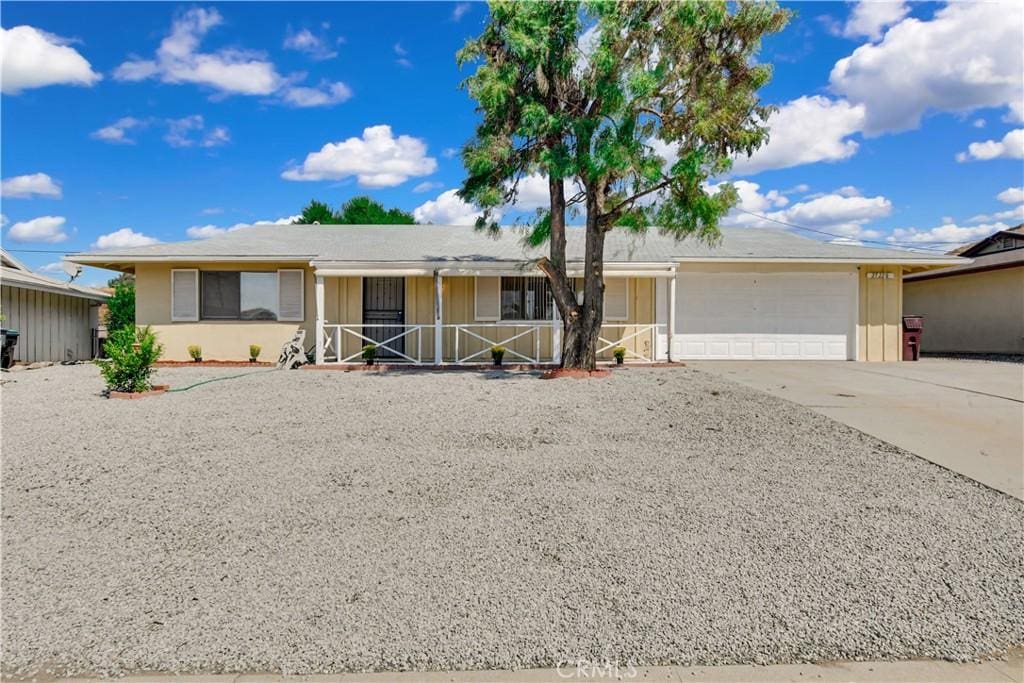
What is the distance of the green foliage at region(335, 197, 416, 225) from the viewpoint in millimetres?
36156

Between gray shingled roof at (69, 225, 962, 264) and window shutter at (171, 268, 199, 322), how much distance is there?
1.99 ft

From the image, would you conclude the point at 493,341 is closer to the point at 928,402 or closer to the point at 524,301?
the point at 524,301

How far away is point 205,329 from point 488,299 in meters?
6.87

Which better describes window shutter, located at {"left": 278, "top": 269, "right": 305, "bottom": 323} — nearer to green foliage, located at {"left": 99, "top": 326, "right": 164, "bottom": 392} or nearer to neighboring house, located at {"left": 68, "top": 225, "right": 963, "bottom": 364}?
neighboring house, located at {"left": 68, "top": 225, "right": 963, "bottom": 364}

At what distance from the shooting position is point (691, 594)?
9.01ft

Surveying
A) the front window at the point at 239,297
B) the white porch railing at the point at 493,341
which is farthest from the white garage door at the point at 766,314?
the front window at the point at 239,297

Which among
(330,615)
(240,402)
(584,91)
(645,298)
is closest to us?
(330,615)

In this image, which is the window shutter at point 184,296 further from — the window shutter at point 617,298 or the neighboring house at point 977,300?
the neighboring house at point 977,300

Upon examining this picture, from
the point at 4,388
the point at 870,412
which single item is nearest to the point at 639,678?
the point at 870,412

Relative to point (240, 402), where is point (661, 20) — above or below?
above

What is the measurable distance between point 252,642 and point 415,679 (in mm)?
787

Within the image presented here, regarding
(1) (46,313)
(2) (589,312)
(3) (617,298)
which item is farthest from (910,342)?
(1) (46,313)

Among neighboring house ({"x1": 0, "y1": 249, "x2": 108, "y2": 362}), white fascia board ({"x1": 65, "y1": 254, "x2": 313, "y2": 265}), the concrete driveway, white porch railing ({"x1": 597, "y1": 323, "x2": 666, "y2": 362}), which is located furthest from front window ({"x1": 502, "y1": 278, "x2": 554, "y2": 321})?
neighboring house ({"x1": 0, "y1": 249, "x2": 108, "y2": 362})

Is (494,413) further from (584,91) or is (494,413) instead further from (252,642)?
(584,91)
